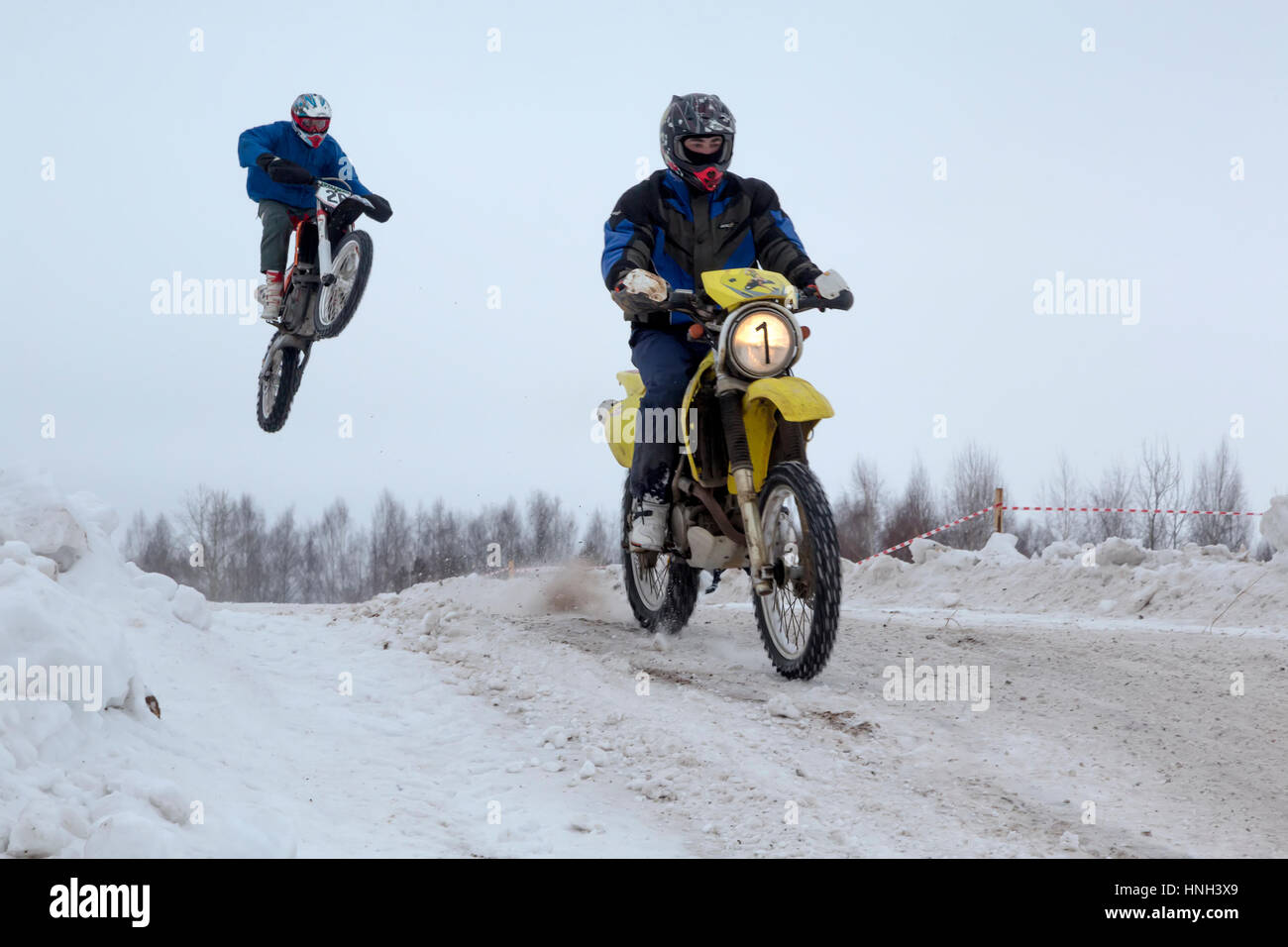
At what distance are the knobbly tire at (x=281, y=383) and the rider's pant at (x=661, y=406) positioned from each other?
4206 millimetres

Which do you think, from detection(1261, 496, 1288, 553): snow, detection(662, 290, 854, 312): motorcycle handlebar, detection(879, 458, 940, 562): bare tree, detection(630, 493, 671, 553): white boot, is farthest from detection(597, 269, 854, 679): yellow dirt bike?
detection(879, 458, 940, 562): bare tree

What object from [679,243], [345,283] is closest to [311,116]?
[345,283]

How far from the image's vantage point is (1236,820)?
4.43 meters

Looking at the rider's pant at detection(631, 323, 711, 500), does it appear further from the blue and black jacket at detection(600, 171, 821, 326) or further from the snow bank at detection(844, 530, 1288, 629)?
the snow bank at detection(844, 530, 1288, 629)

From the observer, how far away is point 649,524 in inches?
261

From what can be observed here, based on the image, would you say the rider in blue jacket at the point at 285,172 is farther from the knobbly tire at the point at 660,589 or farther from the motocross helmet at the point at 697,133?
the knobbly tire at the point at 660,589

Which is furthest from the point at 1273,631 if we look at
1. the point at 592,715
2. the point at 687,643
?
the point at 592,715

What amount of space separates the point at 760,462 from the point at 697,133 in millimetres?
1929

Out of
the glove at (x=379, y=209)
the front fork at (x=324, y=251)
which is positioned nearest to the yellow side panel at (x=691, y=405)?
the glove at (x=379, y=209)

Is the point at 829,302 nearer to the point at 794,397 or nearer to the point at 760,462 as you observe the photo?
the point at 794,397

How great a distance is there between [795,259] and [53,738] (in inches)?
185

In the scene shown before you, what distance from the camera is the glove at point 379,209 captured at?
847cm

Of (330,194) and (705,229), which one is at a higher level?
(330,194)

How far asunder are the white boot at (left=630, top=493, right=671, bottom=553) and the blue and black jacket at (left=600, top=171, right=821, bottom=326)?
1102 millimetres
